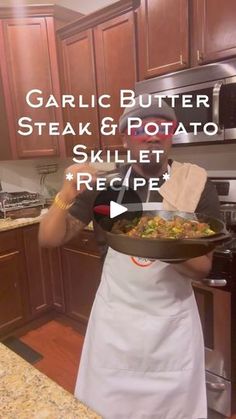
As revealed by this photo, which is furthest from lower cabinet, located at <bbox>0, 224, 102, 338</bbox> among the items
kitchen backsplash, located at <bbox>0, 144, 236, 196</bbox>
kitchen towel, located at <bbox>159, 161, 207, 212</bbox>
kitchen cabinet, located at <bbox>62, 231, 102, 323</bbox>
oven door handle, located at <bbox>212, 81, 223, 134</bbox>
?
kitchen towel, located at <bbox>159, 161, 207, 212</bbox>

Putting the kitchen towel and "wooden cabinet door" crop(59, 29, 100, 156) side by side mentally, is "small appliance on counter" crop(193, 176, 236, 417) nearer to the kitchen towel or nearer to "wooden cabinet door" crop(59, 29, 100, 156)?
the kitchen towel

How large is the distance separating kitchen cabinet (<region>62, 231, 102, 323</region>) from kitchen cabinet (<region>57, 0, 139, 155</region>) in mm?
599

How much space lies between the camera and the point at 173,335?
758 mm

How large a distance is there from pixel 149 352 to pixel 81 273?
3.69 ft

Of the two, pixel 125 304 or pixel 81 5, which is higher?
pixel 81 5

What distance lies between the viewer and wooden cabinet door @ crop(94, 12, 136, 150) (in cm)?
169

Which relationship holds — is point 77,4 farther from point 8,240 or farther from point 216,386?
point 216,386

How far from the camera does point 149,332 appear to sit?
751 mm

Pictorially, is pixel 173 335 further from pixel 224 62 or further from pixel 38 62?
pixel 38 62

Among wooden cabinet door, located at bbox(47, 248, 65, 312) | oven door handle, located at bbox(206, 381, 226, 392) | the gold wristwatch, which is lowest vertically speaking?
oven door handle, located at bbox(206, 381, 226, 392)

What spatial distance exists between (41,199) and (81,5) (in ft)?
4.31

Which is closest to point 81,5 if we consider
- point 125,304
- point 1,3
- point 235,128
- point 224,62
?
point 1,3

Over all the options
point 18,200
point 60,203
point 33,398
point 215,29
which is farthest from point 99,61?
point 33,398

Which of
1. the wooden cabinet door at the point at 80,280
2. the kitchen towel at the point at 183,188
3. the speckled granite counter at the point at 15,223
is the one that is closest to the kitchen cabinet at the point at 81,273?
the wooden cabinet door at the point at 80,280
